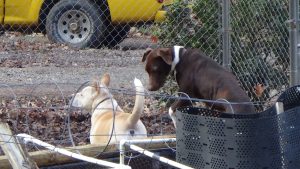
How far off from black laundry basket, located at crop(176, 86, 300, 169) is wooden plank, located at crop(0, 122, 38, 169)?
1027 mm

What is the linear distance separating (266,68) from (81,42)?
422 cm

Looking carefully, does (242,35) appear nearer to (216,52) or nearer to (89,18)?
(216,52)

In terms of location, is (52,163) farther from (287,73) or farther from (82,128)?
(287,73)

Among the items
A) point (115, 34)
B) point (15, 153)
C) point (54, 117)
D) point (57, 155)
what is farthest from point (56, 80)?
point (15, 153)

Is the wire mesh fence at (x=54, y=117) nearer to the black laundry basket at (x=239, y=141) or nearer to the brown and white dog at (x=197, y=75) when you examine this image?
the brown and white dog at (x=197, y=75)

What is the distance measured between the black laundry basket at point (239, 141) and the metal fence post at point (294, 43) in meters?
2.79

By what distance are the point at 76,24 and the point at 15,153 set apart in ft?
23.6

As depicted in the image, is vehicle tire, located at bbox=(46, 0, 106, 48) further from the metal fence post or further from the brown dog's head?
the brown dog's head

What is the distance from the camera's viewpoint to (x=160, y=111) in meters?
8.88

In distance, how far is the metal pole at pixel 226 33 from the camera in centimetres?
816

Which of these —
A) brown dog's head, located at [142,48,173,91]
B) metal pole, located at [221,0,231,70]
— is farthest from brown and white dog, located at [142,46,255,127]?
metal pole, located at [221,0,231,70]

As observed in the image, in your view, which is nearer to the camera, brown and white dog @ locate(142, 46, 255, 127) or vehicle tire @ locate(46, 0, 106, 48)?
brown and white dog @ locate(142, 46, 255, 127)

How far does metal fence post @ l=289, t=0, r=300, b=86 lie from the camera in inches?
314

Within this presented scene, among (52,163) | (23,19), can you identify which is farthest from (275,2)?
(23,19)
